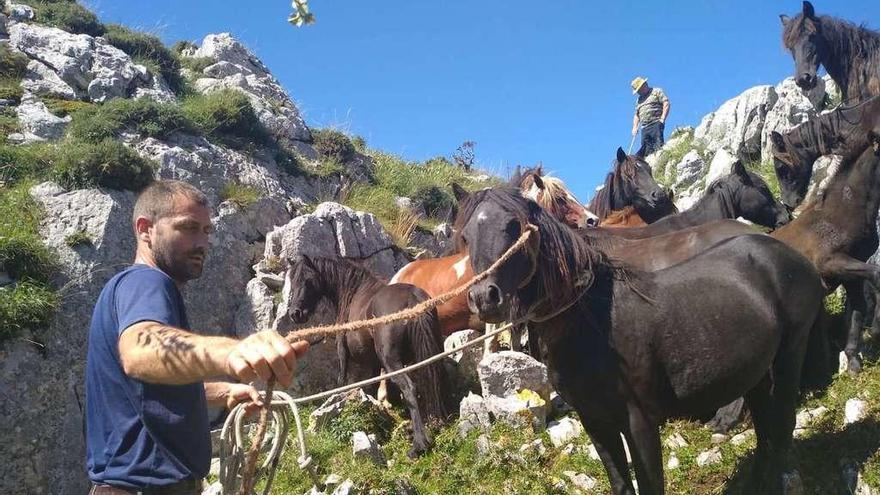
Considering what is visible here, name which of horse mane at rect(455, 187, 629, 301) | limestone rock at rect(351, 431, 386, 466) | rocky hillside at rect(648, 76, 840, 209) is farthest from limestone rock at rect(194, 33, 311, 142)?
horse mane at rect(455, 187, 629, 301)

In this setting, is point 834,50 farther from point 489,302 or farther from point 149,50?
point 149,50

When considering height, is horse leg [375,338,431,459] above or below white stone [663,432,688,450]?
above

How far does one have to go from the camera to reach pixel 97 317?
7.57ft

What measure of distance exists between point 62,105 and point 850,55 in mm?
15573

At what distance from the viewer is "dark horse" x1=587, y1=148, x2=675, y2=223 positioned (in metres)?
8.89

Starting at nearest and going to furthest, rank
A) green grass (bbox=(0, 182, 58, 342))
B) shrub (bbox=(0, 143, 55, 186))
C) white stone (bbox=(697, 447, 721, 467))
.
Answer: white stone (bbox=(697, 447, 721, 467)) < green grass (bbox=(0, 182, 58, 342)) < shrub (bbox=(0, 143, 55, 186))

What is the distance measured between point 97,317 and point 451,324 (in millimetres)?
7226

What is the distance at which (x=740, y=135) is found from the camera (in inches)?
609

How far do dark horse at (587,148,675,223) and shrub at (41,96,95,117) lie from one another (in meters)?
11.3

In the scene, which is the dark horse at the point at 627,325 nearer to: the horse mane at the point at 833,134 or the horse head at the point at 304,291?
the horse mane at the point at 833,134

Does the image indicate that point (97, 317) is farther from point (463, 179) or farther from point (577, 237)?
point (463, 179)

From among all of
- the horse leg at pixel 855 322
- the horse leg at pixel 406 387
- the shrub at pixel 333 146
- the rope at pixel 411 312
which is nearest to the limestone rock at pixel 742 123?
the horse leg at pixel 855 322

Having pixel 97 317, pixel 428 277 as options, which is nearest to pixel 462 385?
pixel 428 277

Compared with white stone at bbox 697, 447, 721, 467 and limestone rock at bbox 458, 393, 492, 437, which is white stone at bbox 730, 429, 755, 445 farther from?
limestone rock at bbox 458, 393, 492, 437
